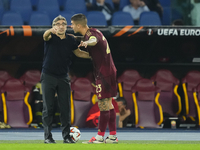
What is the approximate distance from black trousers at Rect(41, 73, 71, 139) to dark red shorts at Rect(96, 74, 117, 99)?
18.3 inches

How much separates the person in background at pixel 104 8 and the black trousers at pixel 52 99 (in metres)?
5.18

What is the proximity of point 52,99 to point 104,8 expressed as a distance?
553 centimetres

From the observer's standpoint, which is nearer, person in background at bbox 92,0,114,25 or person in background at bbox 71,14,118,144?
person in background at bbox 71,14,118,144

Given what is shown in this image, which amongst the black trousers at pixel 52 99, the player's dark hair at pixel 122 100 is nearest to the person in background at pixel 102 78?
the black trousers at pixel 52 99

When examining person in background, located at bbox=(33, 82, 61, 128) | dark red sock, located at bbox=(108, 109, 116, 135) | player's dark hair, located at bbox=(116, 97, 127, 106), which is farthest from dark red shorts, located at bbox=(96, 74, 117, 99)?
person in background, located at bbox=(33, 82, 61, 128)

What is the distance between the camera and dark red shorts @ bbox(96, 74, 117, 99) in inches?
243

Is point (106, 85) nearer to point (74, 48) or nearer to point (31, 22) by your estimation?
point (74, 48)

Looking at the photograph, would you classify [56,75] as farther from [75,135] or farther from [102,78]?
[75,135]

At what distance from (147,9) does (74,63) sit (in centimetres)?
238

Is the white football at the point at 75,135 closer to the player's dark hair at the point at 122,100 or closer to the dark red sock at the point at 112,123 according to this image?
the dark red sock at the point at 112,123

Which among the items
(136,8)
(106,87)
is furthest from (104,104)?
(136,8)

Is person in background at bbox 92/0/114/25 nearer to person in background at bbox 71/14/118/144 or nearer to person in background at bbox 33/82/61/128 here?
person in background at bbox 33/82/61/128

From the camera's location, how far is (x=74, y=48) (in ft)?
21.0

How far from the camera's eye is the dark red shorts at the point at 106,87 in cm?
616
